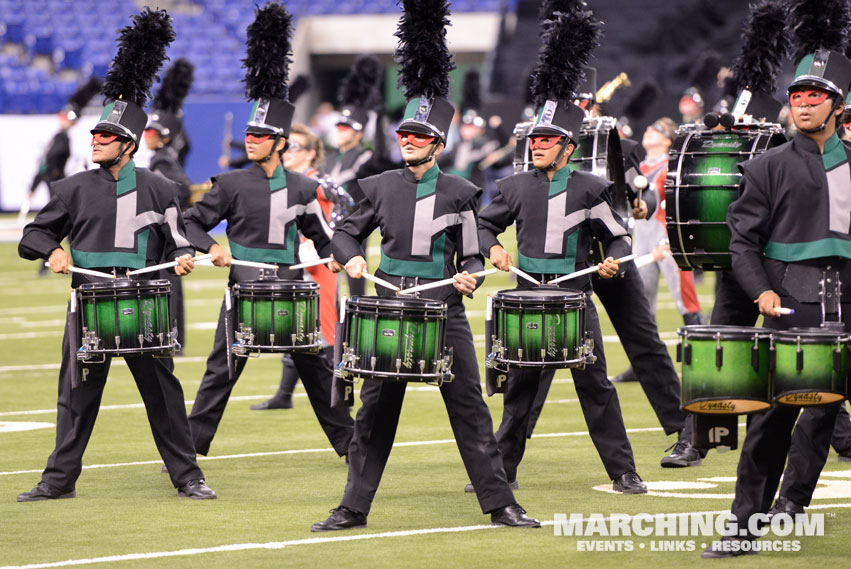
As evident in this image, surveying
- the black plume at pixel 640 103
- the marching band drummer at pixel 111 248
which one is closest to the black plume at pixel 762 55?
the marching band drummer at pixel 111 248

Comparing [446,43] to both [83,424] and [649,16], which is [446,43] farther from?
[649,16]

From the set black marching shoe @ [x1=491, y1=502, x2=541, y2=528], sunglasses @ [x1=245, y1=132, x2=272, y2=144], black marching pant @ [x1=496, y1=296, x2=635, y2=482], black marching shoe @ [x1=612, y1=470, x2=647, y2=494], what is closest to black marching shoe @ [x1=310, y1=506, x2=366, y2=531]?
black marching shoe @ [x1=491, y1=502, x2=541, y2=528]

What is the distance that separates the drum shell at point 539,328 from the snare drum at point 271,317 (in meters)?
1.32

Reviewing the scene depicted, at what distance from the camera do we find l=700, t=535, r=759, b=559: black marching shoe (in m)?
6.14

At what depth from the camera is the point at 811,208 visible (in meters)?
6.19

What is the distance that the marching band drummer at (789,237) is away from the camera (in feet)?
20.2

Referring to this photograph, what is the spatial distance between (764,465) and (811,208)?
1.02m

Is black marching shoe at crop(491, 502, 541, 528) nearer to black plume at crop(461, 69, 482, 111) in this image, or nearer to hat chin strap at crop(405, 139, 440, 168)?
hat chin strap at crop(405, 139, 440, 168)

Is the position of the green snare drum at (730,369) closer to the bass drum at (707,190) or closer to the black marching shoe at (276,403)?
the bass drum at (707,190)

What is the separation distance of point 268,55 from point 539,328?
9.69ft

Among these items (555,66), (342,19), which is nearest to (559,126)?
(555,66)

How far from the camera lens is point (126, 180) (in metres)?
7.66

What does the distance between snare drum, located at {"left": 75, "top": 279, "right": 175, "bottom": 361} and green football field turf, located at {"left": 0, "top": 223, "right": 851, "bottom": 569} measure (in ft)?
2.44

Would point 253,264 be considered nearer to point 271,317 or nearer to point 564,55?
point 271,317
